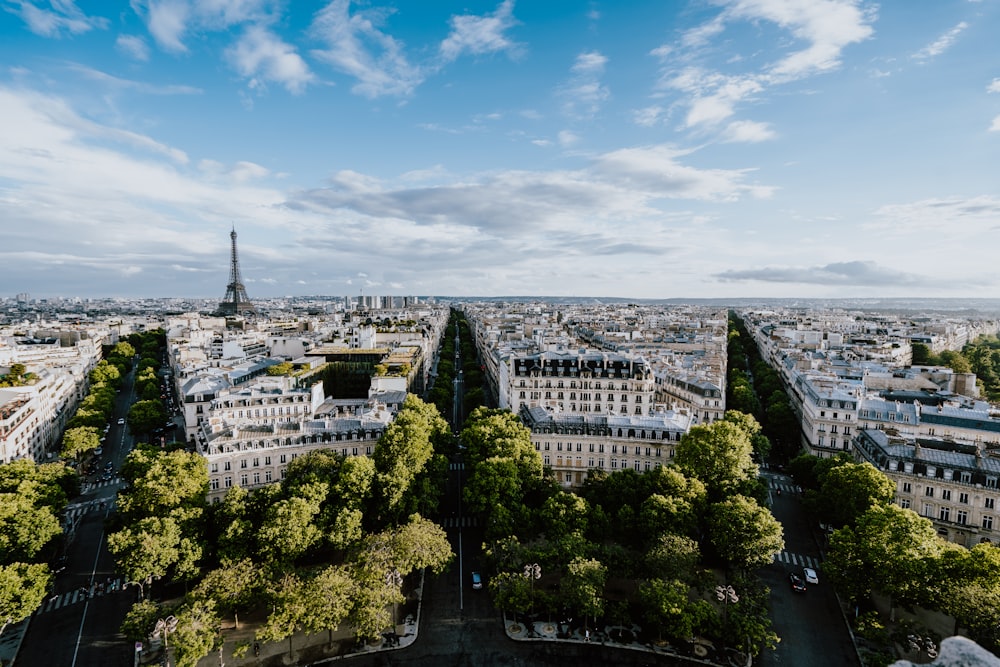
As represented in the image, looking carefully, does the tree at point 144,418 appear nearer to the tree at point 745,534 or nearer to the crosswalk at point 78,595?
the crosswalk at point 78,595

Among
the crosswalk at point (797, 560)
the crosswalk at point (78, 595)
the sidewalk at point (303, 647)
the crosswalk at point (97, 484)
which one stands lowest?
the sidewalk at point (303, 647)

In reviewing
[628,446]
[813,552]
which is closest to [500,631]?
[628,446]

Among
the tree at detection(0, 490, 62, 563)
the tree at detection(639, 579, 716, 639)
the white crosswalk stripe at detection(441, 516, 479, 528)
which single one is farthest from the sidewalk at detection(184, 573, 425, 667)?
the tree at detection(639, 579, 716, 639)

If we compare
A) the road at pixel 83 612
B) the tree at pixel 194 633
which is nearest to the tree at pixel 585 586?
the tree at pixel 194 633

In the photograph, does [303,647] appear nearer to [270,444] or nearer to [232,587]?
[232,587]

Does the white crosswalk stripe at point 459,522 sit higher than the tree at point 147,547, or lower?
lower

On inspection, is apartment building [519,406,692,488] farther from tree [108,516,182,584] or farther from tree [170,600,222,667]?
tree [108,516,182,584]

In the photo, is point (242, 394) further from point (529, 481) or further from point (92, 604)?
point (529, 481)
